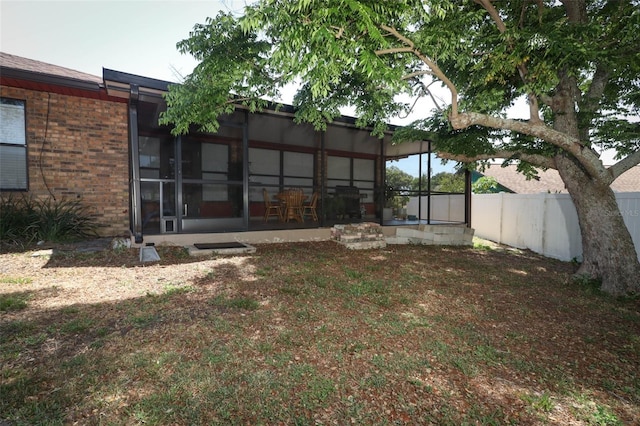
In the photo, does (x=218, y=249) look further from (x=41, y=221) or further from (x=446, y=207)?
(x=446, y=207)

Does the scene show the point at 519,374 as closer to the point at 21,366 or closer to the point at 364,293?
the point at 364,293

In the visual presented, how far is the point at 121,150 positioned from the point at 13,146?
1818 millimetres

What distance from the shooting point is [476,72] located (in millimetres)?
5438

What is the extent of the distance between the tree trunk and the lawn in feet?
1.43

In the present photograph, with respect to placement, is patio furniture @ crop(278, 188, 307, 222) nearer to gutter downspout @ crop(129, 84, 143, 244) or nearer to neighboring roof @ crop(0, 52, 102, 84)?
gutter downspout @ crop(129, 84, 143, 244)

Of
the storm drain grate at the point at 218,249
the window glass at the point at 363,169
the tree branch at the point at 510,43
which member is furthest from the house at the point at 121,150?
the tree branch at the point at 510,43

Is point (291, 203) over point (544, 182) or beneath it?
beneath

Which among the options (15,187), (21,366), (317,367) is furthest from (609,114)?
(15,187)

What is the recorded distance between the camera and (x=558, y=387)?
2221mm

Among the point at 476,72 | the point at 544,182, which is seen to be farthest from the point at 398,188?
the point at 544,182

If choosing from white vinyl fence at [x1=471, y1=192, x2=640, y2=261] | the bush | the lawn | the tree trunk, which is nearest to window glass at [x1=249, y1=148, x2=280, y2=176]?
the bush

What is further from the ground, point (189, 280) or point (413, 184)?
point (413, 184)

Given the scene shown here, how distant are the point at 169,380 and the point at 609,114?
7703 mm

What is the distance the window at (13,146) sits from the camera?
6.02 metres
